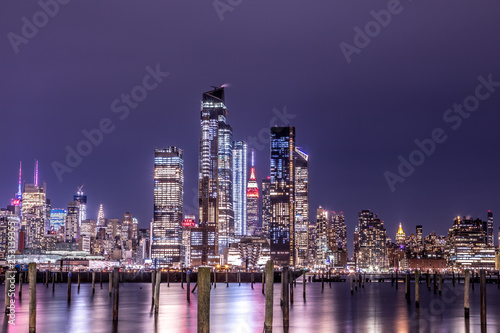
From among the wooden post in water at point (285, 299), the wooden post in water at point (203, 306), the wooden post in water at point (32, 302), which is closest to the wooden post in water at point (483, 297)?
the wooden post in water at point (285, 299)

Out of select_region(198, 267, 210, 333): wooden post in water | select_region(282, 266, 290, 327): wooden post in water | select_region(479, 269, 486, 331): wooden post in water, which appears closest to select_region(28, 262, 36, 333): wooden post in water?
select_region(282, 266, 290, 327): wooden post in water

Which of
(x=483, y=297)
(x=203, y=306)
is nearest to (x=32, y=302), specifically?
(x=203, y=306)

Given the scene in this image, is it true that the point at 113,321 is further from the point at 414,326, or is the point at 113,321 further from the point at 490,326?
the point at 490,326

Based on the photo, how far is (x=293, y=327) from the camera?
47031 millimetres

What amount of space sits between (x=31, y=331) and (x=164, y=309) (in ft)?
86.7

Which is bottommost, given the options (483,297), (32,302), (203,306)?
(483,297)

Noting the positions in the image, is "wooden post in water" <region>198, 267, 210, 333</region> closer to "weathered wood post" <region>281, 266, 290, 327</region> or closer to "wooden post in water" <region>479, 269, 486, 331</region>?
"weathered wood post" <region>281, 266, 290, 327</region>

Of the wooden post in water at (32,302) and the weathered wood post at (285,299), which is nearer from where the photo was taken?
the wooden post in water at (32,302)

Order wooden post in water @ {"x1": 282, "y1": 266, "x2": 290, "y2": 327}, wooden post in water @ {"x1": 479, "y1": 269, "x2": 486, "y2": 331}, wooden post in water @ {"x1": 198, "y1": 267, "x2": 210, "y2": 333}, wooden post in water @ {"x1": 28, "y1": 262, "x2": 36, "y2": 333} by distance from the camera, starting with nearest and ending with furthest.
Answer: wooden post in water @ {"x1": 198, "y1": 267, "x2": 210, "y2": 333}, wooden post in water @ {"x1": 28, "y1": 262, "x2": 36, "y2": 333}, wooden post in water @ {"x1": 282, "y1": 266, "x2": 290, "y2": 327}, wooden post in water @ {"x1": 479, "y1": 269, "x2": 486, "y2": 331}

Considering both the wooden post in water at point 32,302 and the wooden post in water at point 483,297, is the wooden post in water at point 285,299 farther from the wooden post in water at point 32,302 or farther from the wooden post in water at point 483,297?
the wooden post in water at point 32,302

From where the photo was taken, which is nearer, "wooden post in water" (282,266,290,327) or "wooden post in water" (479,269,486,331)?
"wooden post in water" (282,266,290,327)

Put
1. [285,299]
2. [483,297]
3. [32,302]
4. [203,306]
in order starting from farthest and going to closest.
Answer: [483,297], [285,299], [32,302], [203,306]

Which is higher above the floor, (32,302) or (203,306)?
(203,306)

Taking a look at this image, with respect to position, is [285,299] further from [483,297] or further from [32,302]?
[32,302]
